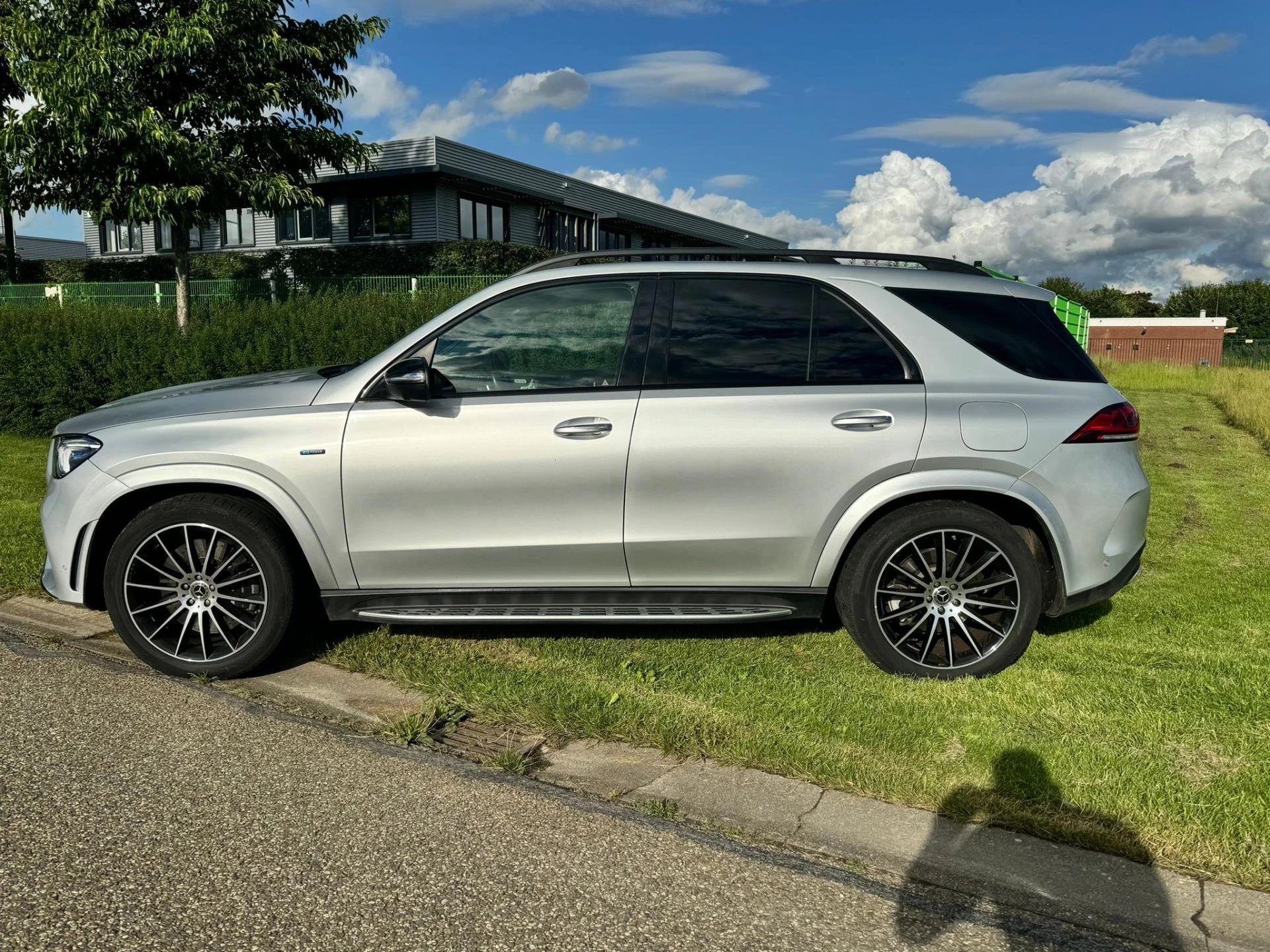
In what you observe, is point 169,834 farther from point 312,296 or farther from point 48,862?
point 312,296

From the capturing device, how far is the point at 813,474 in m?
4.24

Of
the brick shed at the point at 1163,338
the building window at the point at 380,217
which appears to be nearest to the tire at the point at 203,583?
the building window at the point at 380,217

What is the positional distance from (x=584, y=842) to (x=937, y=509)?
2.11m

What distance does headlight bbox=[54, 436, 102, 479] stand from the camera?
449 cm

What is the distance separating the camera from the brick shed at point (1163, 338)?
5600 centimetres

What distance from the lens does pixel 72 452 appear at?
4.53 m

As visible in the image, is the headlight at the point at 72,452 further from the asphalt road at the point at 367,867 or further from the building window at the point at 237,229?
the building window at the point at 237,229

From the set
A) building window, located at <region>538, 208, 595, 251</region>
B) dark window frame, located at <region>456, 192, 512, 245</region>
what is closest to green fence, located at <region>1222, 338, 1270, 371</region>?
building window, located at <region>538, 208, 595, 251</region>

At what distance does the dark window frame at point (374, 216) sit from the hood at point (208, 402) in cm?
2757

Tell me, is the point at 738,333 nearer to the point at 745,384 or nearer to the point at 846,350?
the point at 745,384

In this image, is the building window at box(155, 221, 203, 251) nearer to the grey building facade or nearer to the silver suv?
the grey building facade

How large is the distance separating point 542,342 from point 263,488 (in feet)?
4.48

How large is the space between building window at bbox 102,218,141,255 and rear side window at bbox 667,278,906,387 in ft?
125

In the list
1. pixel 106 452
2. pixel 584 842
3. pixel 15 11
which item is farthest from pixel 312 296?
pixel 584 842
